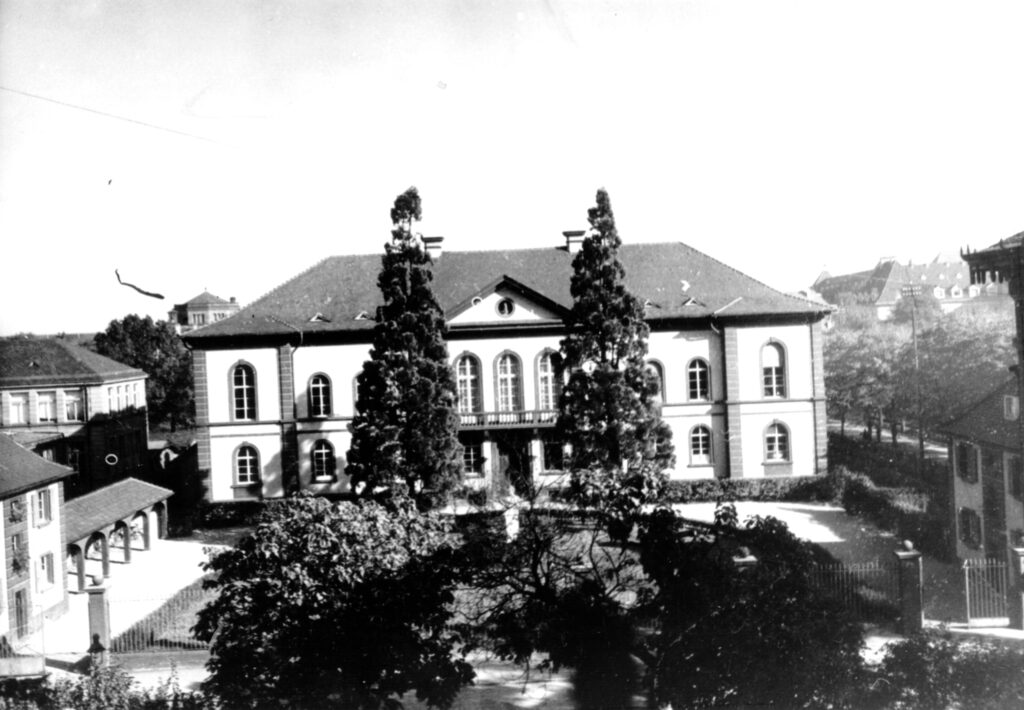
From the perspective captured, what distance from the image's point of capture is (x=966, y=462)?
1844cm

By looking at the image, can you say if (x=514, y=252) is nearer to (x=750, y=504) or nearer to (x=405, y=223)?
(x=405, y=223)

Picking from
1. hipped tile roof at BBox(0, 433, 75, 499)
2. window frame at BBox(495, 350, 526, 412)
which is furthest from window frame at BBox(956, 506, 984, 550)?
hipped tile roof at BBox(0, 433, 75, 499)

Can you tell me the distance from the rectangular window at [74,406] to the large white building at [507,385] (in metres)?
8.39

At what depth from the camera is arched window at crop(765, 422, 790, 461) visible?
29.0 meters

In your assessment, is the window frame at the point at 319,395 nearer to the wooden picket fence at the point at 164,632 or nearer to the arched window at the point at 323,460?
the arched window at the point at 323,460

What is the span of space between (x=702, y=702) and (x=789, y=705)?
2.66ft

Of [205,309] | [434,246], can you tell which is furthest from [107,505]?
[434,246]

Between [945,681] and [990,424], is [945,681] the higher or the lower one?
the lower one

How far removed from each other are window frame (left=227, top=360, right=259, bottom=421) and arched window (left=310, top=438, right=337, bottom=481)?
2.68 meters

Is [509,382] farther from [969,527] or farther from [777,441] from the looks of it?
[969,527]

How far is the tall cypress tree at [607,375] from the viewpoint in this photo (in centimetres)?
2361

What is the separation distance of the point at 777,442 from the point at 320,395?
59.7ft

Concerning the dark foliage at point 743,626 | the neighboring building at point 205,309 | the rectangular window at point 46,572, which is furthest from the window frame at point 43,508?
the dark foliage at point 743,626

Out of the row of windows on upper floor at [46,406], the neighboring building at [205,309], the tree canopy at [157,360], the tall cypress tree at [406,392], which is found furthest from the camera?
the tree canopy at [157,360]
